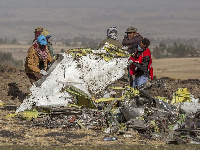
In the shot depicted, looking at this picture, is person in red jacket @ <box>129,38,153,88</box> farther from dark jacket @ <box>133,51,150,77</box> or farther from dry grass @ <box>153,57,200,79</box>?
dry grass @ <box>153,57,200,79</box>

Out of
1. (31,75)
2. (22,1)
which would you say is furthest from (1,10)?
(31,75)

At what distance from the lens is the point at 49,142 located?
839 cm

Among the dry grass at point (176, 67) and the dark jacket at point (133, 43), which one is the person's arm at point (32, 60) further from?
the dry grass at point (176, 67)

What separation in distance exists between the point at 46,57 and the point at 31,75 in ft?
1.79

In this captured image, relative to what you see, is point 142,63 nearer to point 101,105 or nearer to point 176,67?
point 101,105

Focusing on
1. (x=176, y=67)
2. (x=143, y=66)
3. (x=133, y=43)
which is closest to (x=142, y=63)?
(x=143, y=66)

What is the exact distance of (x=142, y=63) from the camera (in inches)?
454

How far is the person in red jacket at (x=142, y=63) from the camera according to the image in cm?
1148

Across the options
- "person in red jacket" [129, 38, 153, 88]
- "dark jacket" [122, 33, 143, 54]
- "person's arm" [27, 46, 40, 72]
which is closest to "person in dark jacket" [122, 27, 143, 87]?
"dark jacket" [122, 33, 143, 54]

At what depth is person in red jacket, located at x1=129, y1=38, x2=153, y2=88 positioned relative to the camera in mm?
11477

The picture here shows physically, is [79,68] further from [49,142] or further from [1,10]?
[1,10]

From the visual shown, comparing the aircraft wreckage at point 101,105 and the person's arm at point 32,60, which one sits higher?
the person's arm at point 32,60

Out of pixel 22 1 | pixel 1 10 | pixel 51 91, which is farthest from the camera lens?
pixel 22 1

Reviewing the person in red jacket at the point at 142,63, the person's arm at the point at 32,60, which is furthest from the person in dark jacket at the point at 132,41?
the person's arm at the point at 32,60
